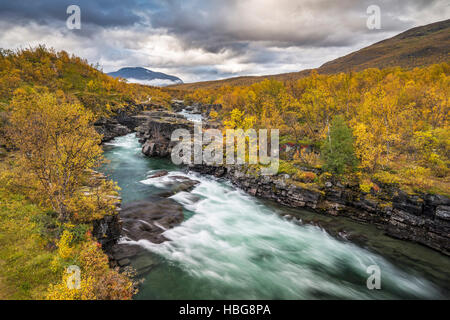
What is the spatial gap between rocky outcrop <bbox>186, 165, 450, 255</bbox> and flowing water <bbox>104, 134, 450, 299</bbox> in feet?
3.83

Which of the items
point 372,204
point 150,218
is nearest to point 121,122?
point 150,218

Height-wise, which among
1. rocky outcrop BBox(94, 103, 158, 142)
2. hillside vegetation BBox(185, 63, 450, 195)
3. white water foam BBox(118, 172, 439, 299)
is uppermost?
rocky outcrop BBox(94, 103, 158, 142)

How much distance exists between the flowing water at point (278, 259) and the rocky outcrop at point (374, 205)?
1.17m

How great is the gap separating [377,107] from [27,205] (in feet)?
133

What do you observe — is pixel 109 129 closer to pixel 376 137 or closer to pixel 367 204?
pixel 376 137

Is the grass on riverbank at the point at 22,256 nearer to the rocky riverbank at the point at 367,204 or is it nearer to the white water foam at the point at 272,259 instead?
the rocky riverbank at the point at 367,204

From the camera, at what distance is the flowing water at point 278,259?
1443cm

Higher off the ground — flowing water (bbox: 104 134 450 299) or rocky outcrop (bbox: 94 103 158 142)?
rocky outcrop (bbox: 94 103 158 142)

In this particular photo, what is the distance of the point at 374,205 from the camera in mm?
22797

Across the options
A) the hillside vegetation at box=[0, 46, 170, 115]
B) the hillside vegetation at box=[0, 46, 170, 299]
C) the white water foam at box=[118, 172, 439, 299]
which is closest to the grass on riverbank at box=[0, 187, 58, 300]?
the hillside vegetation at box=[0, 46, 170, 299]

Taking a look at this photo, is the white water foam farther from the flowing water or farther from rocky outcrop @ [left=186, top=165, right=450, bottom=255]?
rocky outcrop @ [left=186, top=165, right=450, bottom=255]

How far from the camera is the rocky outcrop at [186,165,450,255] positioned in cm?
1905
